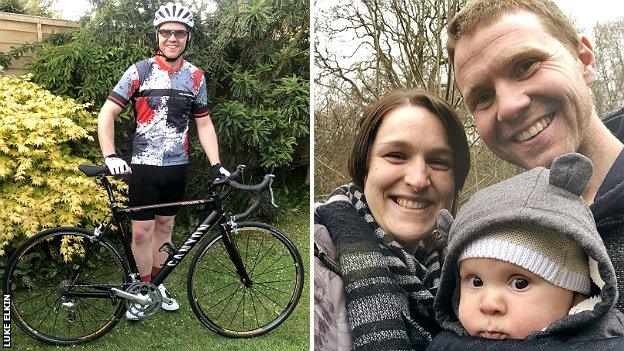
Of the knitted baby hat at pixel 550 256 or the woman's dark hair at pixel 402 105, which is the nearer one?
the knitted baby hat at pixel 550 256

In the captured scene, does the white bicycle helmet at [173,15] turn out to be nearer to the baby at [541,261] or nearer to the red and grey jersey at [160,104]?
the red and grey jersey at [160,104]

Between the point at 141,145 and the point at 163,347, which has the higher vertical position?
the point at 141,145

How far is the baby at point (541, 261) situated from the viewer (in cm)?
200

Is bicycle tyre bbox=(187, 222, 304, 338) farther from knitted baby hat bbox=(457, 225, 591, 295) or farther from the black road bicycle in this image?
knitted baby hat bbox=(457, 225, 591, 295)

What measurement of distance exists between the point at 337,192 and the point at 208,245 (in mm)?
1542

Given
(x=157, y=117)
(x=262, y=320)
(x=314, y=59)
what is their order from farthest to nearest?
(x=262, y=320) → (x=157, y=117) → (x=314, y=59)

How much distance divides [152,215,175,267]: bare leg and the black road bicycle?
0.05 meters

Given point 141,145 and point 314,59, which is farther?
point 141,145

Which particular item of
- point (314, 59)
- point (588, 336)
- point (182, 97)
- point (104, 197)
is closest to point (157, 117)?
point (182, 97)

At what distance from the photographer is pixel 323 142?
7.89ft

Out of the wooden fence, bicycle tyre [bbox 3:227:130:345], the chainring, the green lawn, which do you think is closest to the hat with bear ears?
the green lawn

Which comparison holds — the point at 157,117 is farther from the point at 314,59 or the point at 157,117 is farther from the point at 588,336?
the point at 588,336

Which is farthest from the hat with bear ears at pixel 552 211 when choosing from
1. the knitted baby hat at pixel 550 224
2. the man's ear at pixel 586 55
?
the man's ear at pixel 586 55

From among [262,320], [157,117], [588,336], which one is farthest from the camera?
[262,320]
